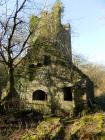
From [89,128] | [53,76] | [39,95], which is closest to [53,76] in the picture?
[53,76]

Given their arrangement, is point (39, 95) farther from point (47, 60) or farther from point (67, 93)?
point (47, 60)

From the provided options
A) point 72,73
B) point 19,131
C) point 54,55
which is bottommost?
point 19,131

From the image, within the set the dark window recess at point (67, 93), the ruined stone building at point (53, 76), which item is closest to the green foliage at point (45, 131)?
the ruined stone building at point (53, 76)

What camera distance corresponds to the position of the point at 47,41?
2273 centimetres

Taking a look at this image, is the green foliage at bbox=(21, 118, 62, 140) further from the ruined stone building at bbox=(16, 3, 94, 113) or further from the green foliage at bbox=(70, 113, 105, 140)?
the ruined stone building at bbox=(16, 3, 94, 113)

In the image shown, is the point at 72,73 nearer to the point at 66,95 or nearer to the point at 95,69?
the point at 66,95

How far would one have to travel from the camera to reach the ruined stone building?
24.4 m

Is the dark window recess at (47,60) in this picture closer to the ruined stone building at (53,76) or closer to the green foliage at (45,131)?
the ruined stone building at (53,76)

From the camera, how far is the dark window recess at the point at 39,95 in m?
26.4

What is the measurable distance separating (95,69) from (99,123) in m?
44.0

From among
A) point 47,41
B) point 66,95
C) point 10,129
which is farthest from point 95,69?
point 10,129

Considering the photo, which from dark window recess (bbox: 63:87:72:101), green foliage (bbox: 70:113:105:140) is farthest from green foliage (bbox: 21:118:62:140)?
dark window recess (bbox: 63:87:72:101)

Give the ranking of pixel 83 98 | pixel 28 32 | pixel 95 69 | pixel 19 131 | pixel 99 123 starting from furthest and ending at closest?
pixel 95 69
pixel 83 98
pixel 28 32
pixel 19 131
pixel 99 123

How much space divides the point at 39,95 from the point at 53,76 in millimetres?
3024
